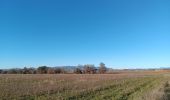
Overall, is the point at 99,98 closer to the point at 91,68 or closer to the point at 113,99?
the point at 113,99

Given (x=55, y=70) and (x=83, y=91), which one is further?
(x=55, y=70)

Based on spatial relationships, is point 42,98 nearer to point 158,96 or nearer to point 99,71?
point 158,96

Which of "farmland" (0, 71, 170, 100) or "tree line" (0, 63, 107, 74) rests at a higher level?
"tree line" (0, 63, 107, 74)

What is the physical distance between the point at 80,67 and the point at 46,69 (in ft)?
50.9

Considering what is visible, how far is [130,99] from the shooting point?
18531 millimetres

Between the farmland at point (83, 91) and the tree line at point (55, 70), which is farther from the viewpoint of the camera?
the tree line at point (55, 70)

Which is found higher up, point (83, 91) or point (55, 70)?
point (55, 70)

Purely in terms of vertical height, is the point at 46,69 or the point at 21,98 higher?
the point at 46,69

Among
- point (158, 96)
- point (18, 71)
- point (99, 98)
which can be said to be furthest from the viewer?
point (18, 71)

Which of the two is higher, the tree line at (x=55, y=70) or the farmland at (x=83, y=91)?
the tree line at (x=55, y=70)

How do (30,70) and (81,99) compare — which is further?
(30,70)

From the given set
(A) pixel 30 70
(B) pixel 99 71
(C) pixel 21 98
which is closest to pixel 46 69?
(A) pixel 30 70

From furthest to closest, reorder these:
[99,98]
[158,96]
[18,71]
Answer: [18,71] → [99,98] → [158,96]

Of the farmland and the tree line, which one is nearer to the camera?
the farmland
